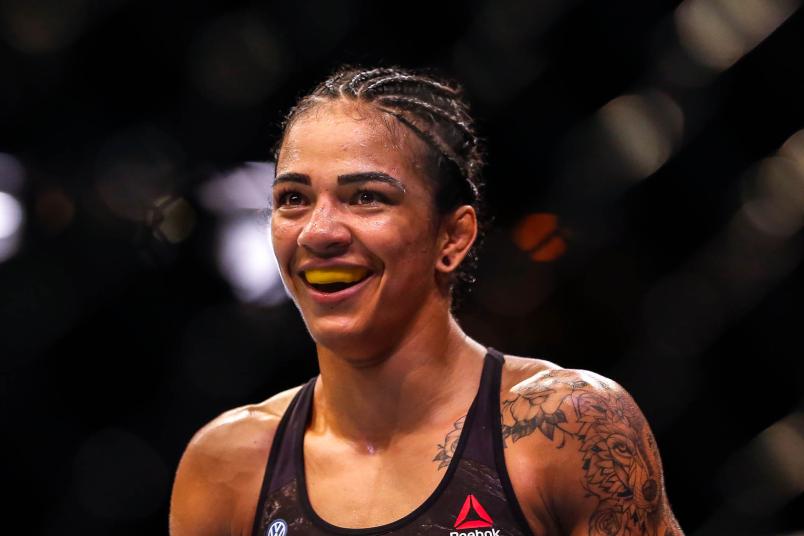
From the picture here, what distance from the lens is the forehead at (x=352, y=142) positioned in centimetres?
130

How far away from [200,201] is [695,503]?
1150 millimetres

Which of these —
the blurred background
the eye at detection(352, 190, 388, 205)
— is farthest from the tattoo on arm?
the blurred background

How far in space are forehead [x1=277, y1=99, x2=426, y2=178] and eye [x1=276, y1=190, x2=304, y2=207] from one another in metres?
0.03

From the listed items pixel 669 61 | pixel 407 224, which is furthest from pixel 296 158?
pixel 669 61

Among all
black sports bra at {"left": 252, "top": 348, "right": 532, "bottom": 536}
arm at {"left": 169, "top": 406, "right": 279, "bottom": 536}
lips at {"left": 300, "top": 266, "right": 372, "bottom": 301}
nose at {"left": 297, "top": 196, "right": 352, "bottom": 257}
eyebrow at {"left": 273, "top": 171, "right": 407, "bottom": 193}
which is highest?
eyebrow at {"left": 273, "top": 171, "right": 407, "bottom": 193}

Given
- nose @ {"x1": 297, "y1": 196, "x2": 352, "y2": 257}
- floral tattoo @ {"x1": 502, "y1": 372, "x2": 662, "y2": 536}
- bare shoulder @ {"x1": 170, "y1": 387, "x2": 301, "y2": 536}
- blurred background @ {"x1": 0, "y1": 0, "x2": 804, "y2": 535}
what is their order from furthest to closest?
blurred background @ {"x1": 0, "y1": 0, "x2": 804, "y2": 535} < bare shoulder @ {"x1": 170, "y1": 387, "x2": 301, "y2": 536} < nose @ {"x1": 297, "y1": 196, "x2": 352, "y2": 257} < floral tattoo @ {"x1": 502, "y1": 372, "x2": 662, "y2": 536}

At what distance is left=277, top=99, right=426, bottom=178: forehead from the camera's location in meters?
1.30

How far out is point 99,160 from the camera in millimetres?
1737

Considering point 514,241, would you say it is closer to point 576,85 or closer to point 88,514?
point 576,85

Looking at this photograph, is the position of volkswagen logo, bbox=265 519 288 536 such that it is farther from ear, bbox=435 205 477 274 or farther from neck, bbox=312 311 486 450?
ear, bbox=435 205 477 274

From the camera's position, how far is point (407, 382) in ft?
4.46

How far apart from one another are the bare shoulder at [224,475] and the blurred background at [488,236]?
39cm

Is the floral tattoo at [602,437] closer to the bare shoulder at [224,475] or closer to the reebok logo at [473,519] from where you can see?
the reebok logo at [473,519]

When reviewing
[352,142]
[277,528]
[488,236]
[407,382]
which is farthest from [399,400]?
[488,236]
